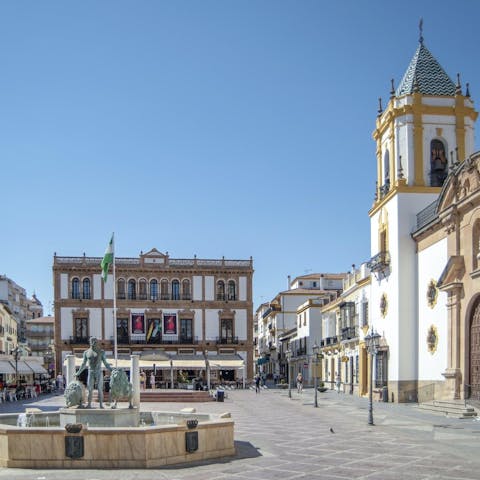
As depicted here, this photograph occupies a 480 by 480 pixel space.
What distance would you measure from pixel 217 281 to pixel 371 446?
163 ft

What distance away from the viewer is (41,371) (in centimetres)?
6009

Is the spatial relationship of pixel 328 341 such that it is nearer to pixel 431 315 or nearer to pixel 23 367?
pixel 23 367

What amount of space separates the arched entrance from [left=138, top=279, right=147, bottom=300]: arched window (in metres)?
42.5

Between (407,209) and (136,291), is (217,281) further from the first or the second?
(407,209)

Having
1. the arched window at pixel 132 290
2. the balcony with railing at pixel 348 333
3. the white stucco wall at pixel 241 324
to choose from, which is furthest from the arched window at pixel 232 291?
the balcony with railing at pixel 348 333

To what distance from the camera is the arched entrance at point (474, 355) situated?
26.5 m

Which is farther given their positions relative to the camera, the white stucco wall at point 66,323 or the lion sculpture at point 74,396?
the white stucco wall at point 66,323

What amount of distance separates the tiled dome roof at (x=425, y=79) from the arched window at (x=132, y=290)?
36.0 m

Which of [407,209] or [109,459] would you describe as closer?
[109,459]

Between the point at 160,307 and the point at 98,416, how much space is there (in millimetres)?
49307

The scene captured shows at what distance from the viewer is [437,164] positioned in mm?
34875

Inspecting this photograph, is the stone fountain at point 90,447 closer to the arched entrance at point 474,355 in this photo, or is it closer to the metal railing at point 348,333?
the arched entrance at point 474,355

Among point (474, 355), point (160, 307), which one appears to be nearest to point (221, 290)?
point (160, 307)

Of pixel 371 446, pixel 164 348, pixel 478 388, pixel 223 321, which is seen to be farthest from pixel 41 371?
pixel 371 446
